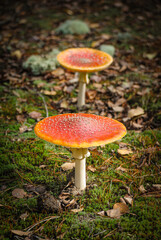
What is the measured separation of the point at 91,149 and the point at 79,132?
3.24 ft

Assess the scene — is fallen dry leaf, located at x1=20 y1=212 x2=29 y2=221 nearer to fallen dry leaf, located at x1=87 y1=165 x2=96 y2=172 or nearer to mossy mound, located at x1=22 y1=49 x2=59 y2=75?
fallen dry leaf, located at x1=87 y1=165 x2=96 y2=172

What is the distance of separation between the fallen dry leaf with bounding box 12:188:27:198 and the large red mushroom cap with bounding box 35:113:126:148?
2.25 feet

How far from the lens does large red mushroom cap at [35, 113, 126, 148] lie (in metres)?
1.57

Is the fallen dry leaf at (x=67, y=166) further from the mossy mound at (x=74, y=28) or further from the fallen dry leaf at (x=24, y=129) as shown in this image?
the mossy mound at (x=74, y=28)

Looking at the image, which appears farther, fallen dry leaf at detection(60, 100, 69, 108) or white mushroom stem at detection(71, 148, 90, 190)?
fallen dry leaf at detection(60, 100, 69, 108)

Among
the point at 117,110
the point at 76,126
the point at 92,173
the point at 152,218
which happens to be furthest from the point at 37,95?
the point at 152,218

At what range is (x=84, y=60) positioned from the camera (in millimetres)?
3143

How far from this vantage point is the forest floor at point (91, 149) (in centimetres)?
184

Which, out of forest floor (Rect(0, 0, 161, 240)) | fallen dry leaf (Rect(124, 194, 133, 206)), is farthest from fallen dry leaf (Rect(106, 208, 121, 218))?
fallen dry leaf (Rect(124, 194, 133, 206))

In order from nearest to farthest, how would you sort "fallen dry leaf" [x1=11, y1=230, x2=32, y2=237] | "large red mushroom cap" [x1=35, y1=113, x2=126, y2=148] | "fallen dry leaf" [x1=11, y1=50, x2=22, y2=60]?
"large red mushroom cap" [x1=35, y1=113, x2=126, y2=148]
"fallen dry leaf" [x1=11, y1=230, x2=32, y2=237]
"fallen dry leaf" [x1=11, y1=50, x2=22, y2=60]

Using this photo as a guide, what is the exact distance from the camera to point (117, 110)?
337cm

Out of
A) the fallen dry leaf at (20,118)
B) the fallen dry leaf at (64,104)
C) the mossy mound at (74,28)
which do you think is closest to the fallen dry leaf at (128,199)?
the fallen dry leaf at (20,118)

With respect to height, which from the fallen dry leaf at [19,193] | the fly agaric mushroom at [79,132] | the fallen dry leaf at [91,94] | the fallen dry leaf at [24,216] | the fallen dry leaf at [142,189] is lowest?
the fallen dry leaf at [24,216]

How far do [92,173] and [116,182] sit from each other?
26 centimetres
